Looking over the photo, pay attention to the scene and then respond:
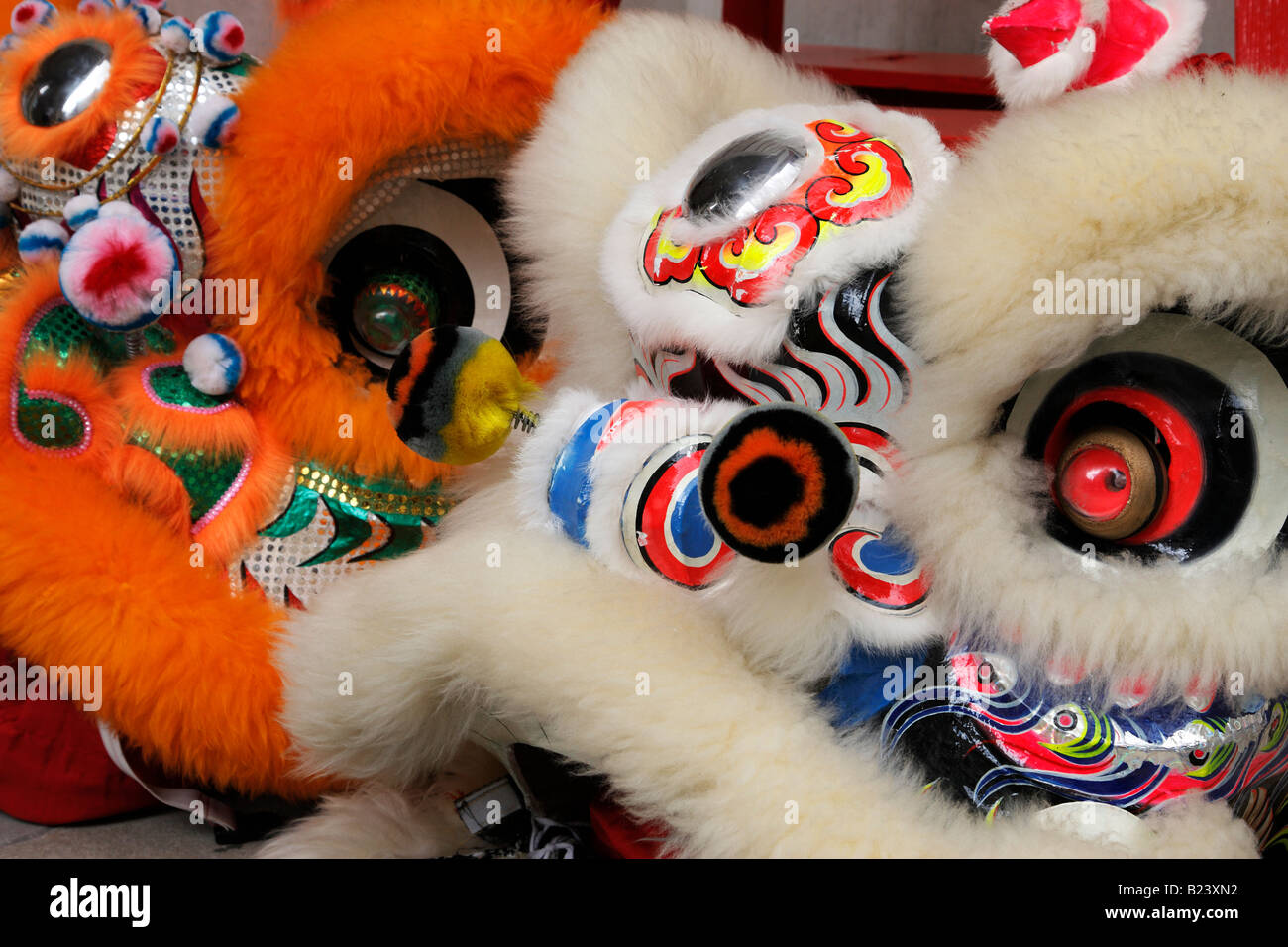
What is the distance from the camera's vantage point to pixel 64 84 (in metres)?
0.96

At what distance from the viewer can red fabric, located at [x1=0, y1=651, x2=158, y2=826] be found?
3.19ft

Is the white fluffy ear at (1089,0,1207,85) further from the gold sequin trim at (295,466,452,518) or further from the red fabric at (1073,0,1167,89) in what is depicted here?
the gold sequin trim at (295,466,452,518)

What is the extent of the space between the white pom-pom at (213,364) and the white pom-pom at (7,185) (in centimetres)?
21

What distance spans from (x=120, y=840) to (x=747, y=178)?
31.2 inches

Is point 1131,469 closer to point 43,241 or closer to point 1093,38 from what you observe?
point 1093,38

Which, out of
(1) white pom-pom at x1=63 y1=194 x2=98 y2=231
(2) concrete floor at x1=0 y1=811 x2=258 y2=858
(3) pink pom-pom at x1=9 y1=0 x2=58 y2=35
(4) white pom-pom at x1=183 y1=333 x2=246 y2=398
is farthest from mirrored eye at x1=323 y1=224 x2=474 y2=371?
(2) concrete floor at x1=0 y1=811 x2=258 y2=858

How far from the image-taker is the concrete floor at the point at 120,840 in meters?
0.94

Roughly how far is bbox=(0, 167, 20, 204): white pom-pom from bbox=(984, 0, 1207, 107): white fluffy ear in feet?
2.76

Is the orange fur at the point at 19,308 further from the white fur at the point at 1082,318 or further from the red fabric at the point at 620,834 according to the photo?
the white fur at the point at 1082,318

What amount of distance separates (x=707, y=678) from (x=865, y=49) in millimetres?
1148

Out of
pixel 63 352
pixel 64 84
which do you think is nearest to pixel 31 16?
pixel 64 84
